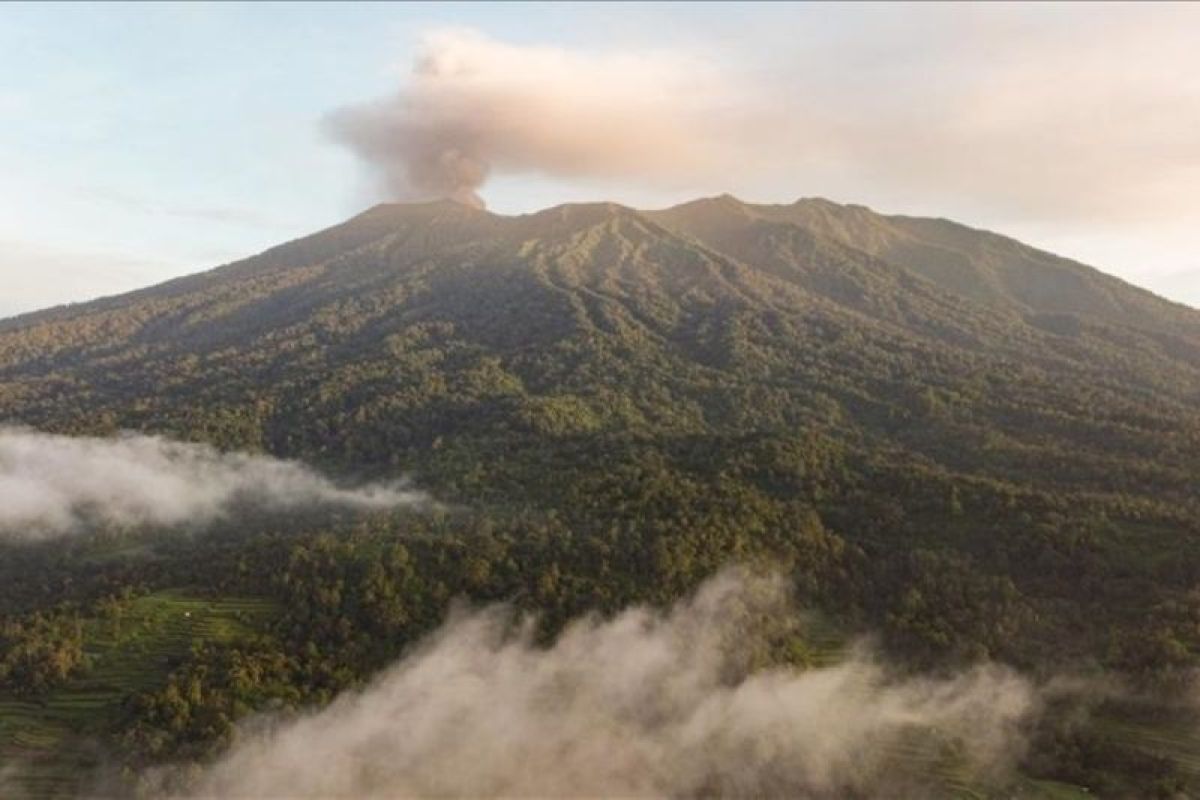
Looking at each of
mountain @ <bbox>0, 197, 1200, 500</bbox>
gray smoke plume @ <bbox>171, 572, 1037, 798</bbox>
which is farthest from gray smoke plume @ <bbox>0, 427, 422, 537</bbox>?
gray smoke plume @ <bbox>171, 572, 1037, 798</bbox>

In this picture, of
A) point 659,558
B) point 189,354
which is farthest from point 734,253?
point 659,558

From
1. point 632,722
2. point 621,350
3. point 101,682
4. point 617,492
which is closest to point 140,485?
point 101,682

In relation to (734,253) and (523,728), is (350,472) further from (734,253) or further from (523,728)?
(734,253)

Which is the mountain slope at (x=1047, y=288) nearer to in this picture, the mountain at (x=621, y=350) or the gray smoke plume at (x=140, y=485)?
the mountain at (x=621, y=350)

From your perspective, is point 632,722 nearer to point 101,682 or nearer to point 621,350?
point 101,682

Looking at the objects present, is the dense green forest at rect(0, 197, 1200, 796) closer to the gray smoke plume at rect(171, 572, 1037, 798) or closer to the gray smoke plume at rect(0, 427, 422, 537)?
the gray smoke plume at rect(171, 572, 1037, 798)
